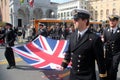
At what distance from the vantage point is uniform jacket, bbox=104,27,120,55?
218 inches

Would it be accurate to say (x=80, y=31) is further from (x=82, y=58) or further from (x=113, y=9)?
(x=113, y=9)

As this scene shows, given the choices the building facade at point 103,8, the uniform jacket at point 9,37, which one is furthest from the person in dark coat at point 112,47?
the building facade at point 103,8

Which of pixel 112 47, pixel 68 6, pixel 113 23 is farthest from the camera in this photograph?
pixel 68 6

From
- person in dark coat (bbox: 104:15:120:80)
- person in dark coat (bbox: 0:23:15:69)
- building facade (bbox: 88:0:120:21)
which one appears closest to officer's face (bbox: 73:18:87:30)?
person in dark coat (bbox: 104:15:120:80)

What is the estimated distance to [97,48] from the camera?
336 cm

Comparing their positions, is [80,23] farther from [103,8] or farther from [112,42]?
[103,8]

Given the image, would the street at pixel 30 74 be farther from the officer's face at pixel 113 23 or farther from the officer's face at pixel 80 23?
the officer's face at pixel 80 23

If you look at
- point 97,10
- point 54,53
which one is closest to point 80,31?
point 54,53

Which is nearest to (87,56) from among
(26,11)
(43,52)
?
(43,52)

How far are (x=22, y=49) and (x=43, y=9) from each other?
3062 inches

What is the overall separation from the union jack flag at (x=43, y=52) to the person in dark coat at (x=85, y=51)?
424 centimetres

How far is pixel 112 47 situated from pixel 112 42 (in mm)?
122

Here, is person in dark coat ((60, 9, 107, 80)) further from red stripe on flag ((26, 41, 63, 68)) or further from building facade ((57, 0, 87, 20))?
building facade ((57, 0, 87, 20))

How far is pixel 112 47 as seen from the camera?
18.3ft
